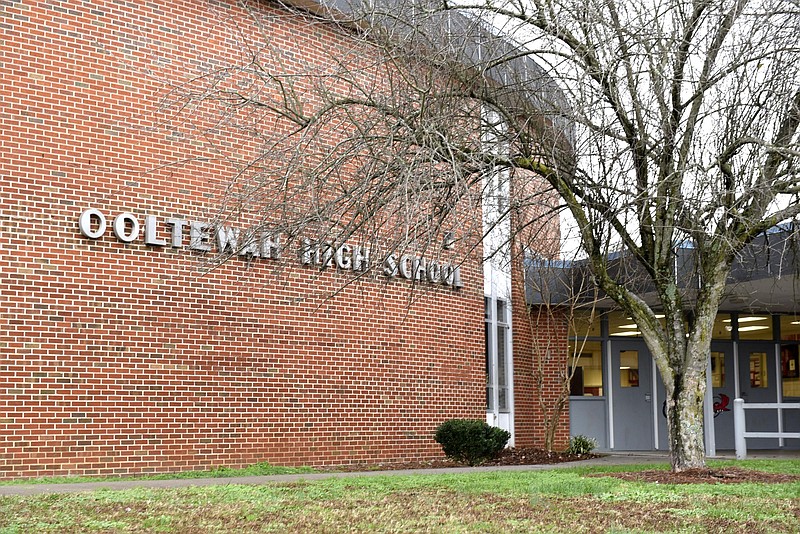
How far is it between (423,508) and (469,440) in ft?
24.1

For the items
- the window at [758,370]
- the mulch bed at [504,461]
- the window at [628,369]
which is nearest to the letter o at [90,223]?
the mulch bed at [504,461]

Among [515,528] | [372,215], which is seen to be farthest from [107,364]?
[515,528]

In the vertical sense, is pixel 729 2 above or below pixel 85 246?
above

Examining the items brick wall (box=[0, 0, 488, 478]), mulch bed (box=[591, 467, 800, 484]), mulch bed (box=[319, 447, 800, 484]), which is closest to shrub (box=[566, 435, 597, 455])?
mulch bed (box=[319, 447, 800, 484])

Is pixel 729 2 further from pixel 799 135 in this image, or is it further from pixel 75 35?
pixel 75 35

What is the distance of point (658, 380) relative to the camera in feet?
78.2

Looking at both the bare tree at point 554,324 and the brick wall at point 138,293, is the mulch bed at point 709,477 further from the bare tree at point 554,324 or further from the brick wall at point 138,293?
the bare tree at point 554,324

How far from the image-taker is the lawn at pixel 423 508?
323 inches

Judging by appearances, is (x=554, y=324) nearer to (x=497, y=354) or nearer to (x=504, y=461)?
(x=497, y=354)

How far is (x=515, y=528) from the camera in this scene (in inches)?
319

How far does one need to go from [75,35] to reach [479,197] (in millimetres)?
6076

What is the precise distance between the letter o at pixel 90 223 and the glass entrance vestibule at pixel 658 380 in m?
11.9

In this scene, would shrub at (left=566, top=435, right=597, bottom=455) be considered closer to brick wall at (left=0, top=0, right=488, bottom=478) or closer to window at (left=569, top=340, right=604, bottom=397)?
window at (left=569, top=340, right=604, bottom=397)

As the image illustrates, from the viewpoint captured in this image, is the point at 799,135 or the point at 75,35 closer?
the point at 799,135
